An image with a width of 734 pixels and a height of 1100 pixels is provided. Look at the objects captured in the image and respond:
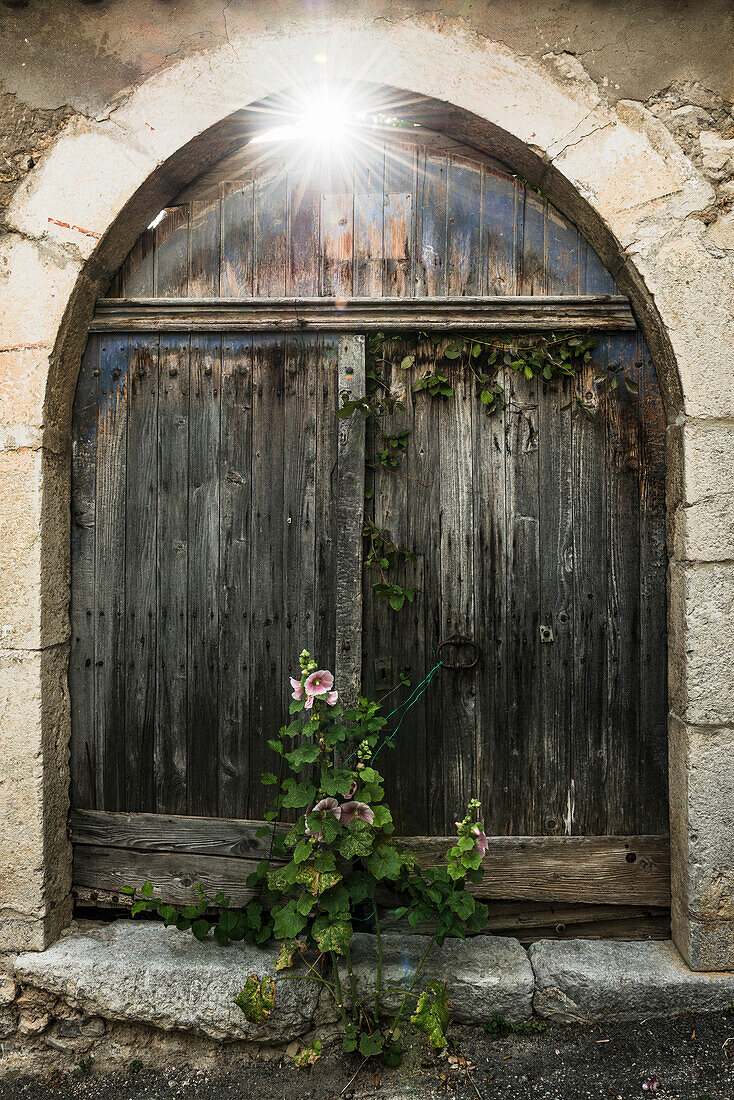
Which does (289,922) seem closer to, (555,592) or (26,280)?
(555,592)

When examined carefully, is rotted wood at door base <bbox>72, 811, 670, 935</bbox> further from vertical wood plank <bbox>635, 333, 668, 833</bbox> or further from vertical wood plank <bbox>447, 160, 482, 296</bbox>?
vertical wood plank <bbox>447, 160, 482, 296</bbox>

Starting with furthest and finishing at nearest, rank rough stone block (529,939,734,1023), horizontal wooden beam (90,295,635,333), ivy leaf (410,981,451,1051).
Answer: horizontal wooden beam (90,295,635,333) → rough stone block (529,939,734,1023) → ivy leaf (410,981,451,1051)

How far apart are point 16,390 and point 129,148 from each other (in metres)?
0.96

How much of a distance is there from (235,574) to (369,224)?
147 centimetres

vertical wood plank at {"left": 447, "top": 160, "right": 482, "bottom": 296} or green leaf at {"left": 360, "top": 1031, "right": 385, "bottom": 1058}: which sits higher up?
vertical wood plank at {"left": 447, "top": 160, "right": 482, "bottom": 296}

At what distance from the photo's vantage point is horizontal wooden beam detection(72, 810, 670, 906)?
7.60 feet

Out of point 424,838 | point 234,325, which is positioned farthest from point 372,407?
point 424,838

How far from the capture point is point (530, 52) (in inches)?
83.7

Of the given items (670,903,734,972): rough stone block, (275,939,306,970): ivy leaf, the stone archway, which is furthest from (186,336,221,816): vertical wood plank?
(670,903,734,972): rough stone block

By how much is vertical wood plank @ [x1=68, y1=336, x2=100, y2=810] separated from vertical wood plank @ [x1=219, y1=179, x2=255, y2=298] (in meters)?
0.58

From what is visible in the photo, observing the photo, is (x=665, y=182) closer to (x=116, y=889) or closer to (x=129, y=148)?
(x=129, y=148)

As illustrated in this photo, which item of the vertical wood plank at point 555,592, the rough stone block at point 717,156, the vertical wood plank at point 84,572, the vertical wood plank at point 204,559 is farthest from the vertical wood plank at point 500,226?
the vertical wood plank at point 84,572

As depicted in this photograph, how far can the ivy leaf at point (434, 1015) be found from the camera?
1.77 meters

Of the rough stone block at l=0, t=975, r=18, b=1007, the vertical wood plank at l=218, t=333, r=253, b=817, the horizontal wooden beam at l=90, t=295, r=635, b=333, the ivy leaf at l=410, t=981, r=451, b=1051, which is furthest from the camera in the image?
the vertical wood plank at l=218, t=333, r=253, b=817
